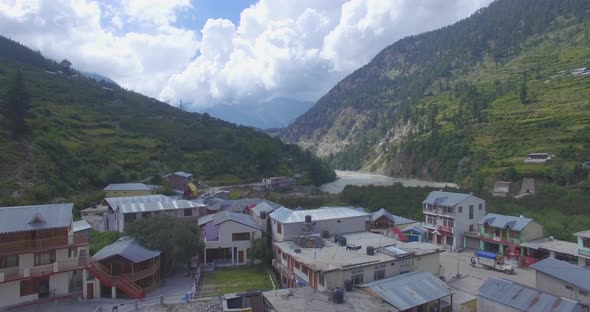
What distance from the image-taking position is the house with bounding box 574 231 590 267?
24.2 m

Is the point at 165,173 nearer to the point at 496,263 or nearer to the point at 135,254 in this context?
the point at 135,254

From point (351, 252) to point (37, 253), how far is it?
1673 cm

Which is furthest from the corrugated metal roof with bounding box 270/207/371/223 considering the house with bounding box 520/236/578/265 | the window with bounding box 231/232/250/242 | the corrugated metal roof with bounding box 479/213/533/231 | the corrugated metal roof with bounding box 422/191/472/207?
the house with bounding box 520/236/578/265

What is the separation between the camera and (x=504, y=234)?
100 ft

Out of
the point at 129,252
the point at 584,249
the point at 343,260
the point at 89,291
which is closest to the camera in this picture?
the point at 89,291

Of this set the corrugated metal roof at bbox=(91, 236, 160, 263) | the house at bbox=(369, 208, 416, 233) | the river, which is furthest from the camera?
the river

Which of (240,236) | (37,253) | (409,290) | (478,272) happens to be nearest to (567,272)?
(409,290)

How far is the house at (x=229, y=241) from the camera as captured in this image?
87.5ft

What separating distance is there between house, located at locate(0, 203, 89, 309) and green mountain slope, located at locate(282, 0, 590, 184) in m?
60.1

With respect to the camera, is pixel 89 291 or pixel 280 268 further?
pixel 280 268

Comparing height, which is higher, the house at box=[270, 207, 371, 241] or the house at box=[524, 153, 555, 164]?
the house at box=[524, 153, 555, 164]

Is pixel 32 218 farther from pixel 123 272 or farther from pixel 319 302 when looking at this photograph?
pixel 319 302

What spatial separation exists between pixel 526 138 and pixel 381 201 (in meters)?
40.5

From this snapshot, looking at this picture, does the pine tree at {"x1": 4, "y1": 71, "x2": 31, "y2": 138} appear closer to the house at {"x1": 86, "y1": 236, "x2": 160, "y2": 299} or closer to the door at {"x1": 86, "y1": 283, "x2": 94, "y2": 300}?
the house at {"x1": 86, "y1": 236, "x2": 160, "y2": 299}
